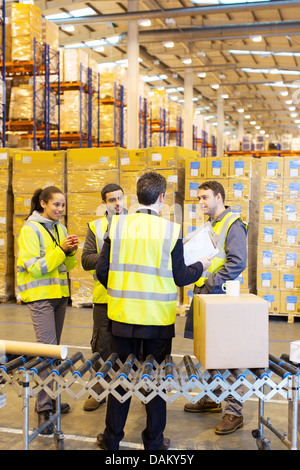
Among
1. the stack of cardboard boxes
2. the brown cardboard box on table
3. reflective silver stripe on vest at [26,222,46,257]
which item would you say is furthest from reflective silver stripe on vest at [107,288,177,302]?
the stack of cardboard boxes

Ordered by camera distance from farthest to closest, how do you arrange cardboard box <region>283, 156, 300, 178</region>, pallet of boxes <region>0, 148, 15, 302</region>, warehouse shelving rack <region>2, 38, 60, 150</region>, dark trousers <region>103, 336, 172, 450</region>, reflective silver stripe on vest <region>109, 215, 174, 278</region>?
warehouse shelving rack <region>2, 38, 60, 150</region> → pallet of boxes <region>0, 148, 15, 302</region> → cardboard box <region>283, 156, 300, 178</region> → dark trousers <region>103, 336, 172, 450</region> → reflective silver stripe on vest <region>109, 215, 174, 278</region>

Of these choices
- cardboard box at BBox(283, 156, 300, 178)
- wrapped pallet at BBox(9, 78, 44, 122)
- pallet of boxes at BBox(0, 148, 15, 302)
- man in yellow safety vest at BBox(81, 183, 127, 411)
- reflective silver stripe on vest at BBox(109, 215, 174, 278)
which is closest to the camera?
reflective silver stripe on vest at BBox(109, 215, 174, 278)

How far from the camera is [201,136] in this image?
65.6 ft

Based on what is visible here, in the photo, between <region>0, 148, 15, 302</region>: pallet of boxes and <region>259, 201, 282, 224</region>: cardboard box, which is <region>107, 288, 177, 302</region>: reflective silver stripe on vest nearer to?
<region>259, 201, 282, 224</region>: cardboard box

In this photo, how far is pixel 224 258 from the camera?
3809mm

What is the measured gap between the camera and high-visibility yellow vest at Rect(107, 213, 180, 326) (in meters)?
2.97

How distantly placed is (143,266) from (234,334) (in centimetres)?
65

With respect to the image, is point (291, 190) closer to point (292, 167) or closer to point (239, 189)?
point (292, 167)

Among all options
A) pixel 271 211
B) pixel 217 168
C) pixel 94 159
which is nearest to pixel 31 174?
pixel 94 159

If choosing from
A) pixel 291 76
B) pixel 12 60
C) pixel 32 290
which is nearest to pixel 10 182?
pixel 12 60

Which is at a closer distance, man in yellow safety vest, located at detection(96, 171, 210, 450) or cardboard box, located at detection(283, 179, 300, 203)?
man in yellow safety vest, located at detection(96, 171, 210, 450)

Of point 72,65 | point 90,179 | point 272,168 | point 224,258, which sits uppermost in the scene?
point 72,65

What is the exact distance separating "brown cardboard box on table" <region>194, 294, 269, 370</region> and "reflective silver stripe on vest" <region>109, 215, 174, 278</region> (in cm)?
34

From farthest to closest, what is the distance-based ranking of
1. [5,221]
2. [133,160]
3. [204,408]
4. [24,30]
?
[24,30], [5,221], [133,160], [204,408]
